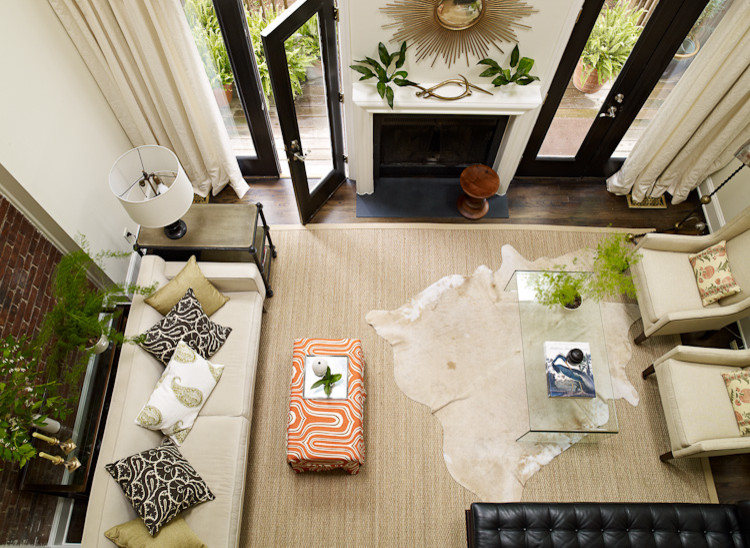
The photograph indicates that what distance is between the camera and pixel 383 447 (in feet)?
11.0

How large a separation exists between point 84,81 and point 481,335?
10.6 ft

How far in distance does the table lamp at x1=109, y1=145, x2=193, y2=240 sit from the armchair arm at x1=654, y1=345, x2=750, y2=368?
126 inches

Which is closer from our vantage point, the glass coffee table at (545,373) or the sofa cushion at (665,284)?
the glass coffee table at (545,373)

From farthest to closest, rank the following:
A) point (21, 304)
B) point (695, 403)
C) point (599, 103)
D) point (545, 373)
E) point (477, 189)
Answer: point (477, 189)
point (599, 103)
point (545, 373)
point (695, 403)
point (21, 304)

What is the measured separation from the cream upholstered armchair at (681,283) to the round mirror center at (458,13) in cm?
190

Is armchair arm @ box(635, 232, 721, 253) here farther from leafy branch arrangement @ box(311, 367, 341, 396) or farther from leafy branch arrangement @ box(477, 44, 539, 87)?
leafy branch arrangement @ box(311, 367, 341, 396)

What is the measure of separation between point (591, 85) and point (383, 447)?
3.01 metres

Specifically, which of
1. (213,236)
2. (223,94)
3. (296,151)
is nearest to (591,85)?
(296,151)

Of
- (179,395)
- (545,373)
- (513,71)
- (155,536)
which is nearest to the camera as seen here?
(155,536)

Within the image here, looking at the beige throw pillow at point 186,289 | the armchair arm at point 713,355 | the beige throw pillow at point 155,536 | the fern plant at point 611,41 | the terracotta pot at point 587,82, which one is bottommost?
the beige throw pillow at point 155,536

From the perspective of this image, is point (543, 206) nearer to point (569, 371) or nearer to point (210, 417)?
point (569, 371)

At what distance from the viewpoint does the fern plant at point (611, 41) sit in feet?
10.6

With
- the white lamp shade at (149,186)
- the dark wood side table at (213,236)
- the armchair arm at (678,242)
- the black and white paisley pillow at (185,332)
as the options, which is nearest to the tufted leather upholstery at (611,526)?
the armchair arm at (678,242)

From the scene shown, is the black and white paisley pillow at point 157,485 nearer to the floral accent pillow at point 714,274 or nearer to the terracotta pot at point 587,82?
the floral accent pillow at point 714,274
